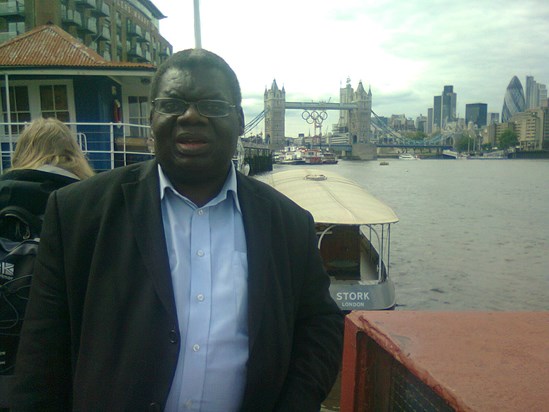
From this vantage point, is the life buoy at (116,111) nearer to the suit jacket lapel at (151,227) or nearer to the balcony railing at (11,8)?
the suit jacket lapel at (151,227)

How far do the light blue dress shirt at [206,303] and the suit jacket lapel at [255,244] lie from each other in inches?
1.7

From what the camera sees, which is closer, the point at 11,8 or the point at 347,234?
the point at 347,234

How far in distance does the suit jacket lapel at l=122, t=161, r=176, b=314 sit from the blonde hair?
130 centimetres

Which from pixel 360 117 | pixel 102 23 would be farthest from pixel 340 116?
pixel 102 23

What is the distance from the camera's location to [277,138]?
11800 cm

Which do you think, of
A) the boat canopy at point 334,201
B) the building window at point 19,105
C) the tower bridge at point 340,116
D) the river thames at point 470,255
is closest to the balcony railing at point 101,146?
the building window at point 19,105

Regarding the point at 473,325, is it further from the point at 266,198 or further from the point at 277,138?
the point at 277,138

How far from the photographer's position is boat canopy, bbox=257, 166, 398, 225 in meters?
8.79

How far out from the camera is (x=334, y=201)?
31.4 feet

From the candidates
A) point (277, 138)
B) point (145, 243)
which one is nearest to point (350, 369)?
point (145, 243)

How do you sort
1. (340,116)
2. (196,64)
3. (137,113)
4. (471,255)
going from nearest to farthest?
(196,64)
(137,113)
(471,255)
(340,116)

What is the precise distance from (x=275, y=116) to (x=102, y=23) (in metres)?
73.6

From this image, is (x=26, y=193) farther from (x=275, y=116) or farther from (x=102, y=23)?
(x=275, y=116)

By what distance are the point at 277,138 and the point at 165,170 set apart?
117061 mm
